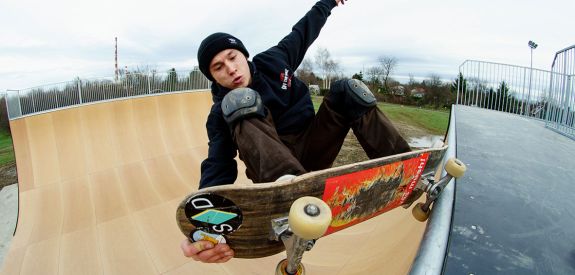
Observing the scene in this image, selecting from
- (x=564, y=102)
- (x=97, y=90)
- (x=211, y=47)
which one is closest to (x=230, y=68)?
(x=211, y=47)

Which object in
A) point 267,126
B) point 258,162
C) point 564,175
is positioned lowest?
point 564,175

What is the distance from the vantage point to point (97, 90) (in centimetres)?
1236

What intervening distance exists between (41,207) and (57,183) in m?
1.07

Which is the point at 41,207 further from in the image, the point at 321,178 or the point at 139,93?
the point at 321,178

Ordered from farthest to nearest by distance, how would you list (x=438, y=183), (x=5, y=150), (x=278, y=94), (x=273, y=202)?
(x=5, y=150)
(x=278, y=94)
(x=438, y=183)
(x=273, y=202)

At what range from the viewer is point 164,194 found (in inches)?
324

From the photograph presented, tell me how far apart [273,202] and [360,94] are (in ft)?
3.63

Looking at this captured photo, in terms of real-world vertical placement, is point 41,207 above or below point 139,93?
below

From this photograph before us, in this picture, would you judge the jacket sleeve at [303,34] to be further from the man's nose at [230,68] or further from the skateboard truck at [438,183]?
the skateboard truck at [438,183]

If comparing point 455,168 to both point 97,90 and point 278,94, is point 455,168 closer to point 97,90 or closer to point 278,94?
point 278,94

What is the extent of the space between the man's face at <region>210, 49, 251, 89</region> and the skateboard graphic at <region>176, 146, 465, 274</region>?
3.87 ft

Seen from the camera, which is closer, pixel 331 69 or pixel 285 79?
pixel 285 79

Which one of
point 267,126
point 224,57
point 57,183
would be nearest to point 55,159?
point 57,183

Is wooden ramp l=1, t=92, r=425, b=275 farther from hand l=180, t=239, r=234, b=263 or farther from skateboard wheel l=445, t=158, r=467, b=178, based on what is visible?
hand l=180, t=239, r=234, b=263
